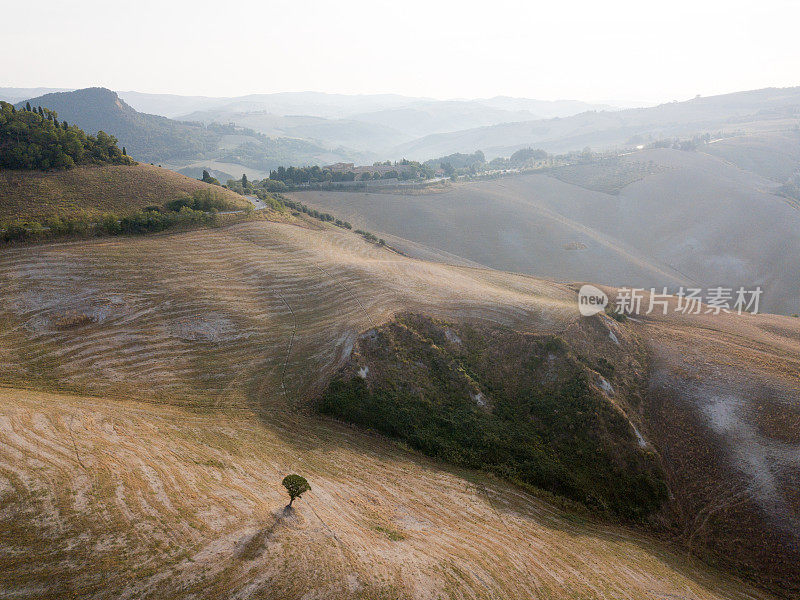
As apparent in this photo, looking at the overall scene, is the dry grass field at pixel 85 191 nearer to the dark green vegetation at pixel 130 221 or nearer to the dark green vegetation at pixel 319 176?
the dark green vegetation at pixel 130 221

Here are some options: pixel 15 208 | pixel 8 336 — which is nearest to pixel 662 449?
pixel 8 336

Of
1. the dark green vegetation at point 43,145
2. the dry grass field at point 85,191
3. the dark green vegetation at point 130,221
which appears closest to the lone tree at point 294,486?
the dark green vegetation at point 130,221

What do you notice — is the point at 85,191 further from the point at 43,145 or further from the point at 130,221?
the point at 130,221

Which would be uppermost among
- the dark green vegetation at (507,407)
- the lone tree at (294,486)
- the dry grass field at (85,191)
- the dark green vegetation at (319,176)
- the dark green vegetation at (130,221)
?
the dark green vegetation at (319,176)

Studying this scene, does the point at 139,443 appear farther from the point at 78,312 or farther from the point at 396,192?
the point at 396,192

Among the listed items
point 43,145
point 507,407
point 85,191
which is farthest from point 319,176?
point 507,407

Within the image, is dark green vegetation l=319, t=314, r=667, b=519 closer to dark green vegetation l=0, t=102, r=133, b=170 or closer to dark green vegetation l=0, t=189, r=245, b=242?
dark green vegetation l=0, t=189, r=245, b=242

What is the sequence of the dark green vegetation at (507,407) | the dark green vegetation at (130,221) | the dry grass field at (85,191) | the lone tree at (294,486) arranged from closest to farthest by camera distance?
1. the lone tree at (294,486)
2. the dark green vegetation at (507,407)
3. the dark green vegetation at (130,221)
4. the dry grass field at (85,191)
